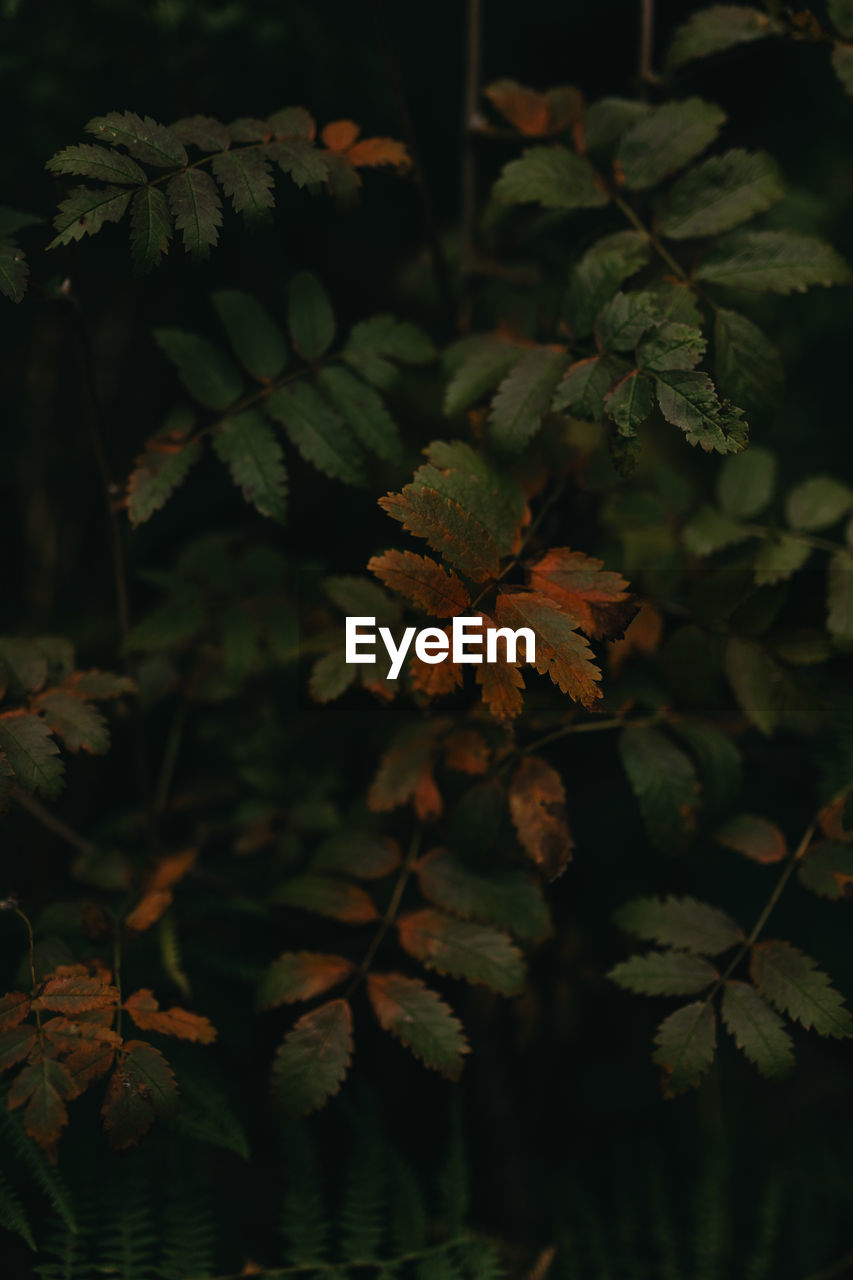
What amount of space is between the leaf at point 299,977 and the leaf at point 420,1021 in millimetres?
60

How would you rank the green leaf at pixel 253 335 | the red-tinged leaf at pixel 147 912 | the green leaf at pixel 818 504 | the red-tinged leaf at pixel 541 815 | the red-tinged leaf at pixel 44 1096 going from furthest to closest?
the green leaf at pixel 818 504, the green leaf at pixel 253 335, the red-tinged leaf at pixel 147 912, the red-tinged leaf at pixel 541 815, the red-tinged leaf at pixel 44 1096

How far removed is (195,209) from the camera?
3.77 feet

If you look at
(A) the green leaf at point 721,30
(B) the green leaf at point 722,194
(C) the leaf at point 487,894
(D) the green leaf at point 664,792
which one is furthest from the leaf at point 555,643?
(A) the green leaf at point 721,30

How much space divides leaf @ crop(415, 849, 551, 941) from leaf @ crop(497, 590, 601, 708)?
46 centimetres

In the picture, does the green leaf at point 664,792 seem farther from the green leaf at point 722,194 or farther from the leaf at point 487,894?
the green leaf at point 722,194

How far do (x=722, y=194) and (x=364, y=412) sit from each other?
63 centimetres

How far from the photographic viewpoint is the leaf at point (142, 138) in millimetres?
1150

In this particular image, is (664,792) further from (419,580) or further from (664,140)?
(664,140)

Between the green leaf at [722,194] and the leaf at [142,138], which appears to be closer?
the leaf at [142,138]

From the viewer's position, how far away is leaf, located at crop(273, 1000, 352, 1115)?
1.23 m

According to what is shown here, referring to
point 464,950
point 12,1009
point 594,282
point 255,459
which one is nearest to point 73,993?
point 12,1009

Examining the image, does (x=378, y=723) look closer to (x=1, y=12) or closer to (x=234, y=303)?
(x=234, y=303)

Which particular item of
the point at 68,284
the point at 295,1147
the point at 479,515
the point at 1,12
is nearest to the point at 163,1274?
the point at 295,1147

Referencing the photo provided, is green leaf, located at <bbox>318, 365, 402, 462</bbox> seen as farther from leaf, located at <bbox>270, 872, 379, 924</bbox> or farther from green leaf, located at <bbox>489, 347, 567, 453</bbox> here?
leaf, located at <bbox>270, 872, 379, 924</bbox>
